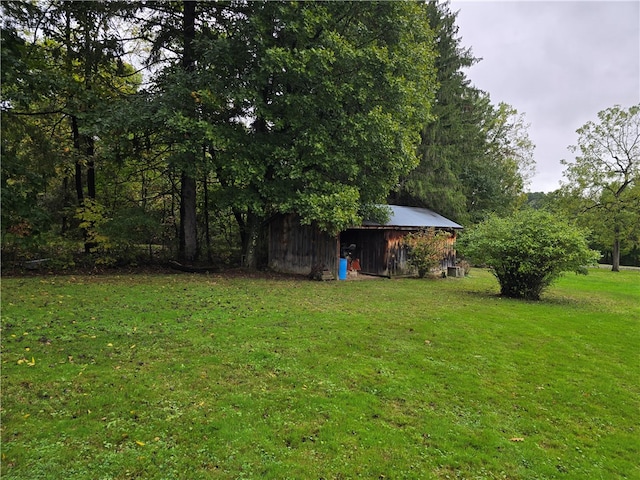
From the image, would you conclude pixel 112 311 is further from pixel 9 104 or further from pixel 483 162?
pixel 483 162

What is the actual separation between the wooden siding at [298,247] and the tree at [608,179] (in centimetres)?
2433

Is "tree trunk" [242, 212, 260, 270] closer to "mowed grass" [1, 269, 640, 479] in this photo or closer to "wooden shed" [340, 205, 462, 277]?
"wooden shed" [340, 205, 462, 277]

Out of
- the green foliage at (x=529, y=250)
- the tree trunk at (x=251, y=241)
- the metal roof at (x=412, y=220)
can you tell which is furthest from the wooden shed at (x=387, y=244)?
the green foliage at (x=529, y=250)

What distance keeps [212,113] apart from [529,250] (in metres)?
11.2

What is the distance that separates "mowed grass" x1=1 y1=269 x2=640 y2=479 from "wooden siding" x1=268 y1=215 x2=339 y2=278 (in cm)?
640

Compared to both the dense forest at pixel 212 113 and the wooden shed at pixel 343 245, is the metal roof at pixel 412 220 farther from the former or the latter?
the dense forest at pixel 212 113

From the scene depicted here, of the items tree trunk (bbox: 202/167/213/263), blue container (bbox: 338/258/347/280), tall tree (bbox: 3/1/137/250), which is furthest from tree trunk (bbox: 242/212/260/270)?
tall tree (bbox: 3/1/137/250)

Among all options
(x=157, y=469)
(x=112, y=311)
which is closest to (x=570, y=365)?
(x=157, y=469)

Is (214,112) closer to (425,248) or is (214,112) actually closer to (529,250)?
(425,248)

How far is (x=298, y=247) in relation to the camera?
14.9 m

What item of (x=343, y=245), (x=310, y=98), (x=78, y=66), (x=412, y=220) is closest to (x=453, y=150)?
(x=412, y=220)

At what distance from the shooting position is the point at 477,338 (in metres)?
6.37

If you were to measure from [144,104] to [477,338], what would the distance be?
12.1 meters

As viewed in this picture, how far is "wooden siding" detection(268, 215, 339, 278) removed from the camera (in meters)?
14.2
